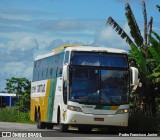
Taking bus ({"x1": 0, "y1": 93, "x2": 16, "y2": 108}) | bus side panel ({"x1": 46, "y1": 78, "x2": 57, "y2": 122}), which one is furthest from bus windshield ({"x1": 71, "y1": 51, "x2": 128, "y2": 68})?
bus ({"x1": 0, "y1": 93, "x2": 16, "y2": 108})

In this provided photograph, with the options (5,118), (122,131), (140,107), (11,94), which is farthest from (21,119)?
(122,131)

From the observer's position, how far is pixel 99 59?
24.8 metres

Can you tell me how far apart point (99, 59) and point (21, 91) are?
141ft

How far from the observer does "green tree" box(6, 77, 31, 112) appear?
61547mm

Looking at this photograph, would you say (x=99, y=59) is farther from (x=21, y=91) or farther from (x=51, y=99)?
(x=21, y=91)

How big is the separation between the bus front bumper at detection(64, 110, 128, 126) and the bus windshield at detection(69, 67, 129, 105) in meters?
0.52

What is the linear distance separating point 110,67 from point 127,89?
1.13 meters

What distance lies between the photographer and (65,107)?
24234 mm

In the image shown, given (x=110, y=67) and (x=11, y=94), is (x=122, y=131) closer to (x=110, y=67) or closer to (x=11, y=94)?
(x=110, y=67)

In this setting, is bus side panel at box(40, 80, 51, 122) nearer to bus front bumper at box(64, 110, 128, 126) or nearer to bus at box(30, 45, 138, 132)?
bus at box(30, 45, 138, 132)

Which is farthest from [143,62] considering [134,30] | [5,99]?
[5,99]

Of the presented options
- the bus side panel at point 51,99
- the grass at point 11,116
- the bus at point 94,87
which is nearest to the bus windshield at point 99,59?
the bus at point 94,87

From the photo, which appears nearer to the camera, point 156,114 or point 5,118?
point 156,114

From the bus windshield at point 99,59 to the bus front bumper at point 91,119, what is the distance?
2.05m
